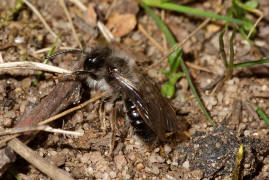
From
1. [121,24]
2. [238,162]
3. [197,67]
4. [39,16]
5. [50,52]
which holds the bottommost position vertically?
[238,162]

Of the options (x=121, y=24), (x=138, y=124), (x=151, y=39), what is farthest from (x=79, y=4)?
(x=138, y=124)

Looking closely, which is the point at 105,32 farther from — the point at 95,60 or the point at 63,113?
the point at 63,113

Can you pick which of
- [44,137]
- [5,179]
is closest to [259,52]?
[44,137]

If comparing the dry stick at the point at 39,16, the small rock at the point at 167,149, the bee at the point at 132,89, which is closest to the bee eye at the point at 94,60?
the bee at the point at 132,89

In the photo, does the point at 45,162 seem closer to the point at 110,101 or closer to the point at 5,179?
the point at 5,179

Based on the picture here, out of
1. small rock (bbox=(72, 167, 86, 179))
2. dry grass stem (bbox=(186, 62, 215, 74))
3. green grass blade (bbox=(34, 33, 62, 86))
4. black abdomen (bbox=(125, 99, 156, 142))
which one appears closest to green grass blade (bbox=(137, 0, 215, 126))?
dry grass stem (bbox=(186, 62, 215, 74))

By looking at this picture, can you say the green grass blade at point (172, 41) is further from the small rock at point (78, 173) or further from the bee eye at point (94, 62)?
the small rock at point (78, 173)
